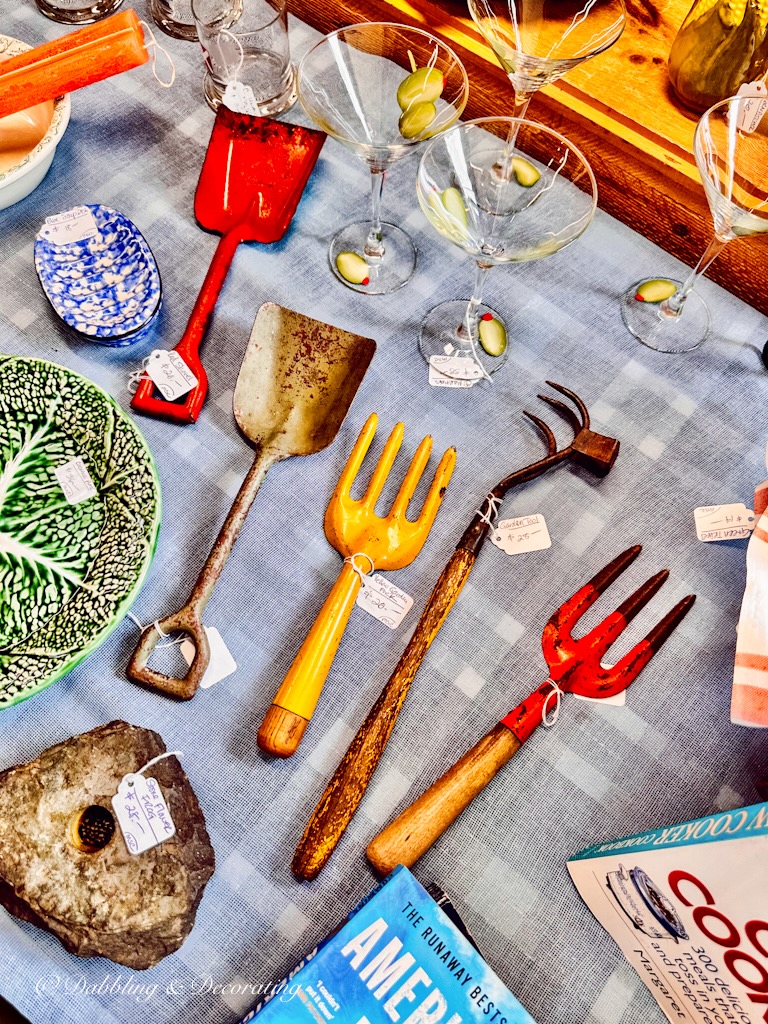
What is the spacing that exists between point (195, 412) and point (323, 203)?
413mm

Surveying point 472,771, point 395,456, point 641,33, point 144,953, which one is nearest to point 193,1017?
point 144,953

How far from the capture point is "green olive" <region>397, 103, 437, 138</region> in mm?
916

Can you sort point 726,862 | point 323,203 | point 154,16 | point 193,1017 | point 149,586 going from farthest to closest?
1. point 154,16
2. point 323,203
3. point 149,586
4. point 193,1017
5. point 726,862

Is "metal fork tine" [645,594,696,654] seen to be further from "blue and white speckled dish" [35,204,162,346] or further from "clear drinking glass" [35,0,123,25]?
"clear drinking glass" [35,0,123,25]

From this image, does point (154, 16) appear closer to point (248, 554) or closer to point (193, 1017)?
point (248, 554)

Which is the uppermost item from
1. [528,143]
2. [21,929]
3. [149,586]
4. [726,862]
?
[528,143]

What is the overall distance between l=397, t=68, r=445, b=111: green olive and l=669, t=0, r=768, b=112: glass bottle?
0.38m

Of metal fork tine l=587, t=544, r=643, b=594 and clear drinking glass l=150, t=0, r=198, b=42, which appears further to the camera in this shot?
clear drinking glass l=150, t=0, r=198, b=42

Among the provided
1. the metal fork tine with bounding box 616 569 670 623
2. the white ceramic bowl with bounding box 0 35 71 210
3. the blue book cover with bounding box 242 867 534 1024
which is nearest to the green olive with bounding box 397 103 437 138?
the white ceramic bowl with bounding box 0 35 71 210

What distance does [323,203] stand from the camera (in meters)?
1.15

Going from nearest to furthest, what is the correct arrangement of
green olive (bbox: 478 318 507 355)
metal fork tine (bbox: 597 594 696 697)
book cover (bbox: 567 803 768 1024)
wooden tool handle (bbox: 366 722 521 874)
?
1. book cover (bbox: 567 803 768 1024)
2. wooden tool handle (bbox: 366 722 521 874)
3. metal fork tine (bbox: 597 594 696 697)
4. green olive (bbox: 478 318 507 355)

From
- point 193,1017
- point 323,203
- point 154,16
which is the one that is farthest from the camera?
point 154,16

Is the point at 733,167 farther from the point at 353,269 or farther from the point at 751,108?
the point at 353,269

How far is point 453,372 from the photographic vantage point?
1.01m
